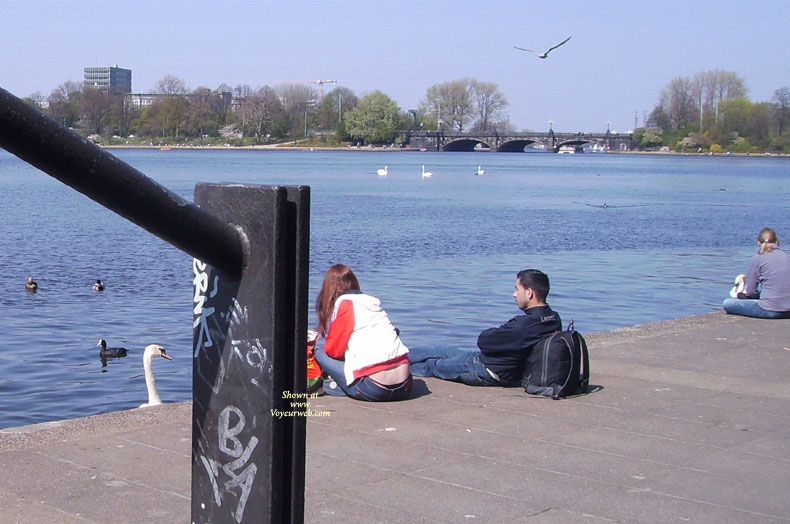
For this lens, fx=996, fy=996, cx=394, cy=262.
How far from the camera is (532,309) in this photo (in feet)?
24.1

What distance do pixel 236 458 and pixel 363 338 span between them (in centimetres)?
537

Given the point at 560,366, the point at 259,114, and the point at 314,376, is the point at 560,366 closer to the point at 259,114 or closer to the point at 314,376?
the point at 314,376

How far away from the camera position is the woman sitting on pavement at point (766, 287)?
11.0m

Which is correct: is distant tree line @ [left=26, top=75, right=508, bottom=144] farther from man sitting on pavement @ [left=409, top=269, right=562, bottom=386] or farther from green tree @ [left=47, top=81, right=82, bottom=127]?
man sitting on pavement @ [left=409, top=269, right=562, bottom=386]

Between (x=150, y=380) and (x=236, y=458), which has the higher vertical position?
(x=236, y=458)

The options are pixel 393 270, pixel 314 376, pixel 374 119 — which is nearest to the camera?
pixel 314 376

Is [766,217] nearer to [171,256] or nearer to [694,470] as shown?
[171,256]

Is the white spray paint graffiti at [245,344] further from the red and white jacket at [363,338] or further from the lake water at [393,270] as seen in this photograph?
the red and white jacket at [363,338]

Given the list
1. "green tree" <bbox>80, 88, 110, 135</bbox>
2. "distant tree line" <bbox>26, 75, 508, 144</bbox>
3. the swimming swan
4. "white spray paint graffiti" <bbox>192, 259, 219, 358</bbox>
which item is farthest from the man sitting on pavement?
"distant tree line" <bbox>26, 75, 508, 144</bbox>

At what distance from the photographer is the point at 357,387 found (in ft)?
22.7

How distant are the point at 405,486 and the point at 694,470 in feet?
5.48

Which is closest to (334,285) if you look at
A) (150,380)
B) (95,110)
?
(150,380)

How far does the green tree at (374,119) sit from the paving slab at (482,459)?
151698 mm

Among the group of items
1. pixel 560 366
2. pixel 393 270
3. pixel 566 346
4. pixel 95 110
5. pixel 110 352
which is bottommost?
pixel 110 352
